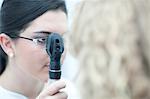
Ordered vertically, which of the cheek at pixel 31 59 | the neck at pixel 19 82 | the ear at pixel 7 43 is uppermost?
the ear at pixel 7 43

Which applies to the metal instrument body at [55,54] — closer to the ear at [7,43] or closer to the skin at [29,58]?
the skin at [29,58]

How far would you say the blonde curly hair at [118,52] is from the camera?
56cm

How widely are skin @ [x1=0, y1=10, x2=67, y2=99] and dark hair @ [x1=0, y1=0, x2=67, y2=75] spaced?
0.02 meters

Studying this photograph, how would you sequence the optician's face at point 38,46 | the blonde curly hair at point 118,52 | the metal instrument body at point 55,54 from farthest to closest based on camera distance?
1. the optician's face at point 38,46
2. the metal instrument body at point 55,54
3. the blonde curly hair at point 118,52

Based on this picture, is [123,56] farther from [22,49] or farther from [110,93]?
[22,49]

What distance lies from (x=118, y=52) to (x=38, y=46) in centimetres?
84

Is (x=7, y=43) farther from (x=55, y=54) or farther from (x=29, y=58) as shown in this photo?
(x=55, y=54)

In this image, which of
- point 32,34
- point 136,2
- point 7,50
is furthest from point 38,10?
point 136,2

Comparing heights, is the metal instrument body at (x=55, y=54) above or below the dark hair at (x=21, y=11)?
below

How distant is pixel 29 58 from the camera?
1.38 meters

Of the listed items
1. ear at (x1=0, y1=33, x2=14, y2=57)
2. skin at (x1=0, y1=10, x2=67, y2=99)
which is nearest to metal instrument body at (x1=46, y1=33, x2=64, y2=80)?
skin at (x1=0, y1=10, x2=67, y2=99)

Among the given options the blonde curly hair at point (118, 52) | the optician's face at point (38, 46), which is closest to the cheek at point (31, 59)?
the optician's face at point (38, 46)

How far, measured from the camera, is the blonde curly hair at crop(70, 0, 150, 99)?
56 centimetres

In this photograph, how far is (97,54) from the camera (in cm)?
56
